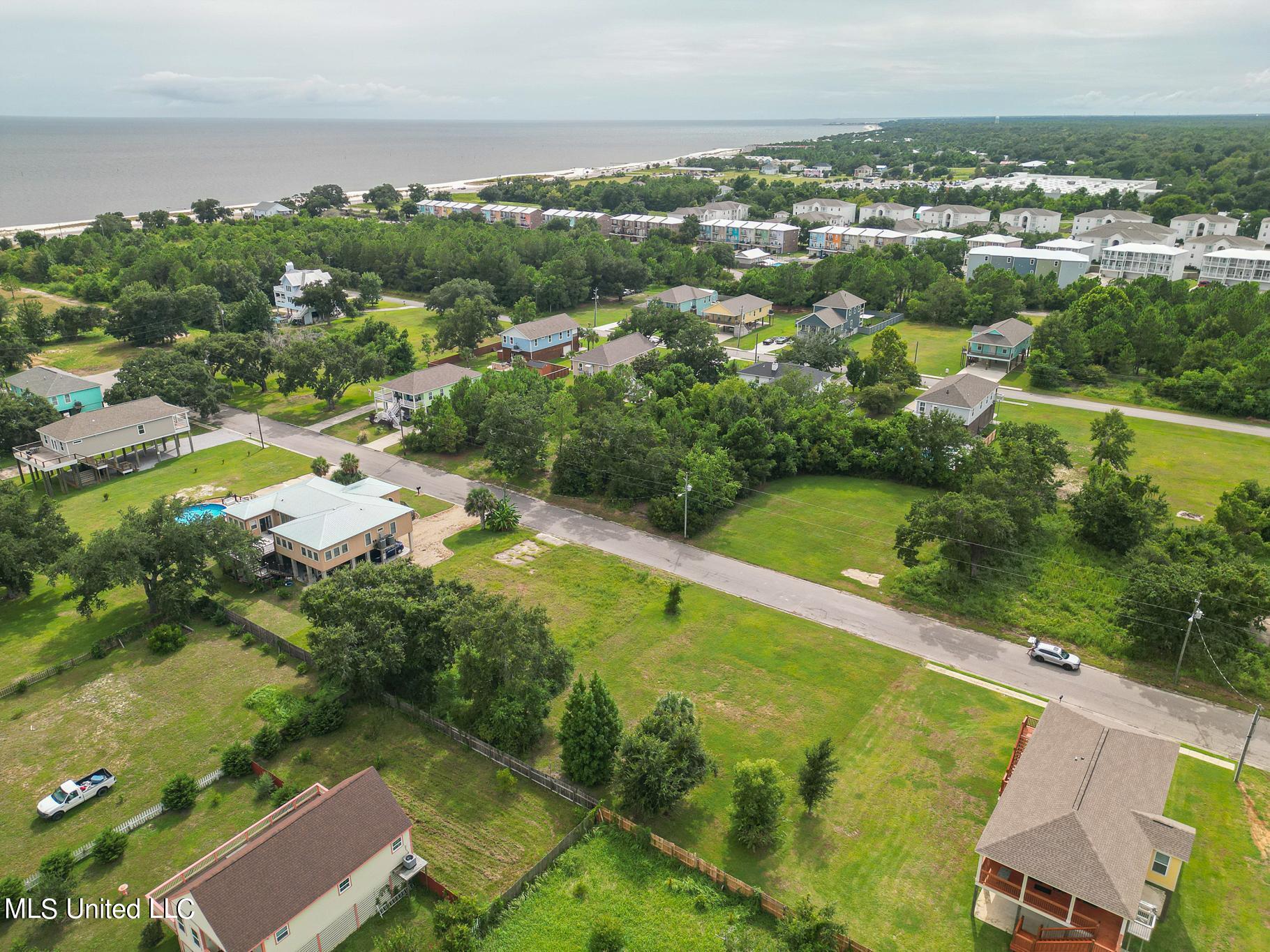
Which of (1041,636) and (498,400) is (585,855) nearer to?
(1041,636)

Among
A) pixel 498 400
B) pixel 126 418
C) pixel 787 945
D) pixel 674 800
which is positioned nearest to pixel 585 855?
pixel 674 800

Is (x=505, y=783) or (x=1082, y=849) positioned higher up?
(x=1082, y=849)

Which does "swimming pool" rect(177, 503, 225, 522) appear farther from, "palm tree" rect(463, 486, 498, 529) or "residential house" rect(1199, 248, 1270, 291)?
"residential house" rect(1199, 248, 1270, 291)

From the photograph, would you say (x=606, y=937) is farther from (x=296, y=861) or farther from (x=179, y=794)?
(x=179, y=794)

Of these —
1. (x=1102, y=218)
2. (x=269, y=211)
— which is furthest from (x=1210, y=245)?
(x=269, y=211)

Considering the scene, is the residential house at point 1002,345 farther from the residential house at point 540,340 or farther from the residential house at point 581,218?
the residential house at point 581,218

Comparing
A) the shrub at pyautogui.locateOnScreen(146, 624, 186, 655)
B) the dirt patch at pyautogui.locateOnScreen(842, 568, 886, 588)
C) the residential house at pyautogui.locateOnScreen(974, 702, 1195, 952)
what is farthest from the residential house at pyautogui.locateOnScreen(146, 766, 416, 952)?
the dirt patch at pyautogui.locateOnScreen(842, 568, 886, 588)
